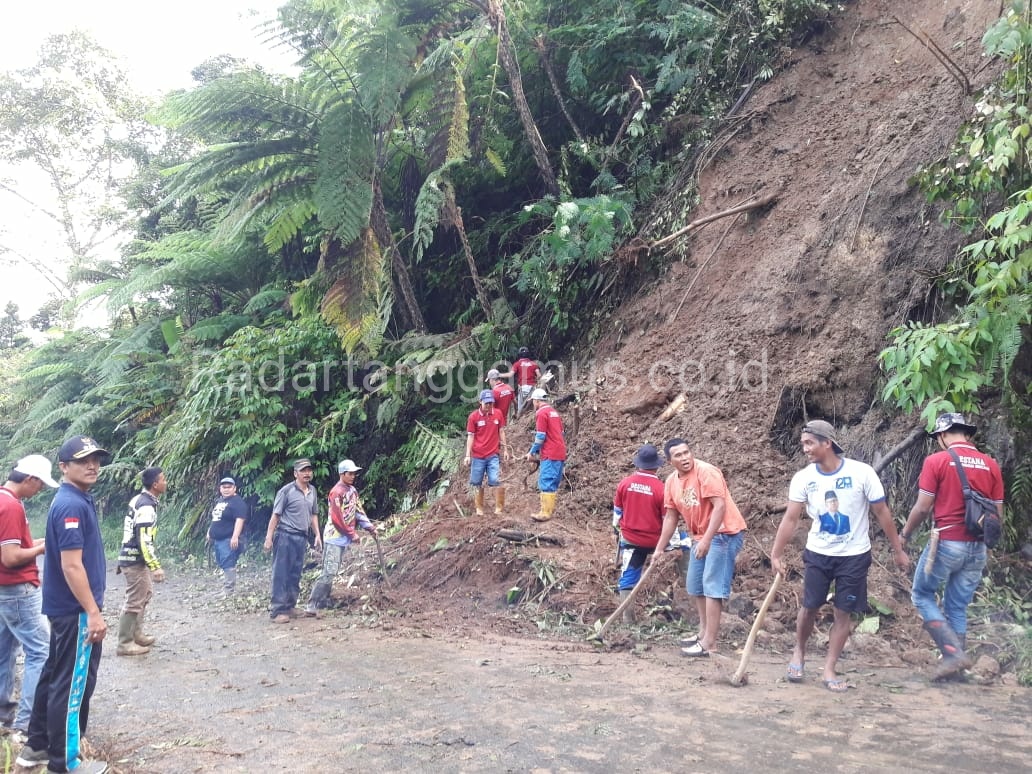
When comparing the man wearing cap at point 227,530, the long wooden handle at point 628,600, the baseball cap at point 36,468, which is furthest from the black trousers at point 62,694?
the man wearing cap at point 227,530

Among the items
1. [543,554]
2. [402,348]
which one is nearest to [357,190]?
[402,348]

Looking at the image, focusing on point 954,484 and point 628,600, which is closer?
point 954,484

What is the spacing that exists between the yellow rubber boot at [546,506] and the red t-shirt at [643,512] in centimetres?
216

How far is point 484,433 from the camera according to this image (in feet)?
29.0

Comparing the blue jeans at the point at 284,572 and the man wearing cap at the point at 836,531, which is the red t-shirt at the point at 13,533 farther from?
the man wearing cap at the point at 836,531

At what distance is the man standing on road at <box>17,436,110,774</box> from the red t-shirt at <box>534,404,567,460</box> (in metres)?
5.01

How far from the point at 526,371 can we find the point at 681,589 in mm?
4674

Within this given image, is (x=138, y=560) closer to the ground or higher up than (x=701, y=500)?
closer to the ground

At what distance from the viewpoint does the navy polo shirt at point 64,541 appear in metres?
3.85

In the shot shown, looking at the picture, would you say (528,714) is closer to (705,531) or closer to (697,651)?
(697,651)

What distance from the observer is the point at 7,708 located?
4.75 metres

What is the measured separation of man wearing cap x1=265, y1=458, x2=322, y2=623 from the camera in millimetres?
8062

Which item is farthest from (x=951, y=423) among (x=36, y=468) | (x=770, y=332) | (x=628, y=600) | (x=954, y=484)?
(x=36, y=468)

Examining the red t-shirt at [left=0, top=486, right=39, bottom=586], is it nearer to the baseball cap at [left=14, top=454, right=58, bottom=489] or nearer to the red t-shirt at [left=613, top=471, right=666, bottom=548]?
the baseball cap at [left=14, top=454, right=58, bottom=489]
